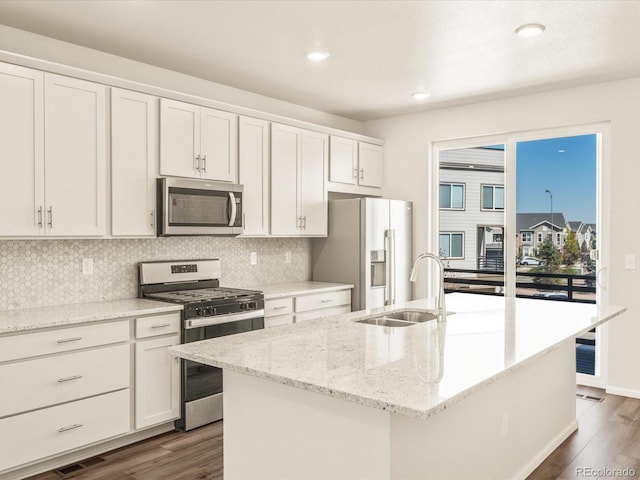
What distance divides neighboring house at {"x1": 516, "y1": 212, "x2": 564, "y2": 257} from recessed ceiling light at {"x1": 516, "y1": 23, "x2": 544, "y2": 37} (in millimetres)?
2020

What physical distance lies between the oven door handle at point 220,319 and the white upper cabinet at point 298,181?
33.6 inches

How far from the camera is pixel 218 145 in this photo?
408 cm

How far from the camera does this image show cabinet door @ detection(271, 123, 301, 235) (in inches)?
180

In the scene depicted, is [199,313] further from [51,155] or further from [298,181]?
[298,181]

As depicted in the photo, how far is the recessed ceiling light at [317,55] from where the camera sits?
3705 mm

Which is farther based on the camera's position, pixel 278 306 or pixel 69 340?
pixel 278 306

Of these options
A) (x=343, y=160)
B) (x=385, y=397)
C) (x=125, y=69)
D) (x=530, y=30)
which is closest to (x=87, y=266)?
(x=125, y=69)

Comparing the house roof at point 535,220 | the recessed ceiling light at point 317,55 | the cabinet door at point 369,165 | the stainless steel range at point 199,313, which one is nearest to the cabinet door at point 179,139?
the stainless steel range at point 199,313

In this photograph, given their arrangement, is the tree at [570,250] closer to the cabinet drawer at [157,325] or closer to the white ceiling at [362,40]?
the white ceiling at [362,40]

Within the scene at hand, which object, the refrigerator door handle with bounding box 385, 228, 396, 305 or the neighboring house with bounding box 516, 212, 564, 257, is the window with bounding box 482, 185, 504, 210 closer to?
the neighboring house with bounding box 516, 212, 564, 257

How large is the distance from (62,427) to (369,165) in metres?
3.76

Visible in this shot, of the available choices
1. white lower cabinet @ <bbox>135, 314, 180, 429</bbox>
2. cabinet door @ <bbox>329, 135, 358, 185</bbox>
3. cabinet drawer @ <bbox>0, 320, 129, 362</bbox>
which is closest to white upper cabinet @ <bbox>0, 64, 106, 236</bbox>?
cabinet drawer @ <bbox>0, 320, 129, 362</bbox>

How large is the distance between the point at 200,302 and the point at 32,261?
106 cm

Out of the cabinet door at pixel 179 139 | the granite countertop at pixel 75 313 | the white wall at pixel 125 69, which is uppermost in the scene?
the white wall at pixel 125 69
